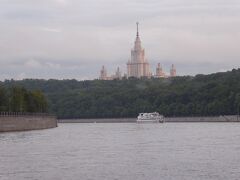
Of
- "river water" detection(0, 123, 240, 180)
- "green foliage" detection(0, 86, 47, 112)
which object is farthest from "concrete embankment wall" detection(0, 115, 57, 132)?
"river water" detection(0, 123, 240, 180)

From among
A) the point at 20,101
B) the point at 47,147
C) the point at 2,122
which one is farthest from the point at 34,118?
the point at 47,147

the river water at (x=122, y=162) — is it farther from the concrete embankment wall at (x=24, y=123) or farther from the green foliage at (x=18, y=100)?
the green foliage at (x=18, y=100)

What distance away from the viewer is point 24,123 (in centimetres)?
15000

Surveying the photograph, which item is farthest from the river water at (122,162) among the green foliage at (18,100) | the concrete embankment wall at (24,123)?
the green foliage at (18,100)

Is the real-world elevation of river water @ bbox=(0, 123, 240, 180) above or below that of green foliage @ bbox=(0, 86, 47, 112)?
below

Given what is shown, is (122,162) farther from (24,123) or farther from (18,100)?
(18,100)

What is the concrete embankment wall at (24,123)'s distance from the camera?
133 m

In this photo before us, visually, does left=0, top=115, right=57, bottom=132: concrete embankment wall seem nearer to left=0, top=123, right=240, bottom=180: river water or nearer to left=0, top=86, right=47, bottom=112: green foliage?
left=0, top=86, right=47, bottom=112: green foliage

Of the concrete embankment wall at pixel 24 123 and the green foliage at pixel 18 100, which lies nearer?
the concrete embankment wall at pixel 24 123

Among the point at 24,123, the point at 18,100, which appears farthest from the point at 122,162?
the point at 18,100

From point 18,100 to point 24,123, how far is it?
14.3 meters

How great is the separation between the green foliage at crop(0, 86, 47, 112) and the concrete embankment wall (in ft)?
12.7

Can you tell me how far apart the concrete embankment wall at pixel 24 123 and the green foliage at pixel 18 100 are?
3885 millimetres

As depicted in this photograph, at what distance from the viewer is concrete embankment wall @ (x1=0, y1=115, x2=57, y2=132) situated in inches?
5240
